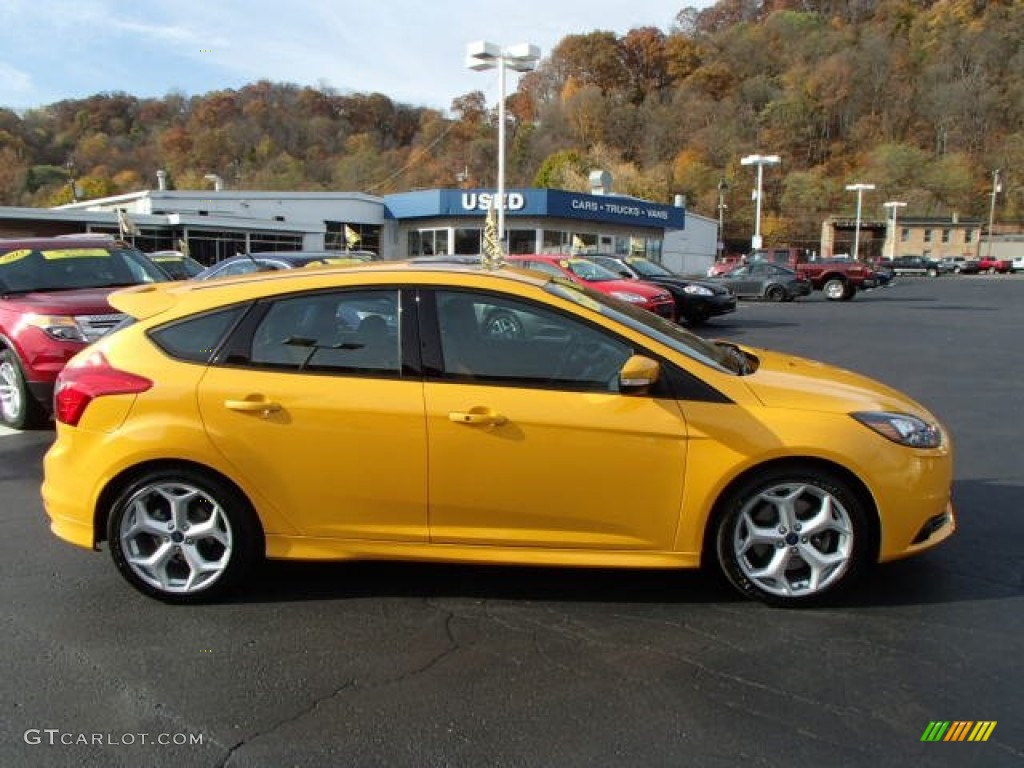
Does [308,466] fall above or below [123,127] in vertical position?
below

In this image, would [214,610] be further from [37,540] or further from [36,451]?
[36,451]

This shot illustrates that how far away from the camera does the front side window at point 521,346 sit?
358 cm

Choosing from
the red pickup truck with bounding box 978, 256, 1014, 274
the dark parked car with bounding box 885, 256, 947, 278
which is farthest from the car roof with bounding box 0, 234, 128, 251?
the red pickup truck with bounding box 978, 256, 1014, 274

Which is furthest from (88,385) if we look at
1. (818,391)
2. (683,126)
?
(683,126)

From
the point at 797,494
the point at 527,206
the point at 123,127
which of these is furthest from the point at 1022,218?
the point at 797,494

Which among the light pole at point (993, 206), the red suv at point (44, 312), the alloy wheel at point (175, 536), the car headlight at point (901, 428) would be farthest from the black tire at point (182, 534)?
the light pole at point (993, 206)

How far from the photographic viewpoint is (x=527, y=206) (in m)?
41.4

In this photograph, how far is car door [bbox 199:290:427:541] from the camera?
3.55m

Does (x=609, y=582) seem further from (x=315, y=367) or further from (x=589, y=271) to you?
(x=589, y=271)

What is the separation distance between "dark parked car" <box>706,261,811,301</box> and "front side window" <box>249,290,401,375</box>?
2268 centimetres

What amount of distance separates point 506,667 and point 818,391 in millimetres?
1908

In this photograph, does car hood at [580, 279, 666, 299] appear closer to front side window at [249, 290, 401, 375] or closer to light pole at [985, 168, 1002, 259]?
front side window at [249, 290, 401, 375]

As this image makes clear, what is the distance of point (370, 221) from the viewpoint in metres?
47.1

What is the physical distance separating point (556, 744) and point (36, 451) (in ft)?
18.3
